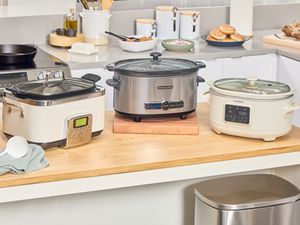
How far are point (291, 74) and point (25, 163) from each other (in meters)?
2.30

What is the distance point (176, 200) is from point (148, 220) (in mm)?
126

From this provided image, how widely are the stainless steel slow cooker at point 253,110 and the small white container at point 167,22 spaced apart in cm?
188

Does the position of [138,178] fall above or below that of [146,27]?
below

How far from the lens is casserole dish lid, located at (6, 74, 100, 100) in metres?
2.42

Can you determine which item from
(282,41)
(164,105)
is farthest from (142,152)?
(282,41)

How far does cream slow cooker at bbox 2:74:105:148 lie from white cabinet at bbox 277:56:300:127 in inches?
74.2

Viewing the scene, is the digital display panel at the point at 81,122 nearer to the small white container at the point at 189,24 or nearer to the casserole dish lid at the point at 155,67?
the casserole dish lid at the point at 155,67

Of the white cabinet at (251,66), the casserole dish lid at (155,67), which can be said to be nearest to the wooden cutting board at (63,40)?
the white cabinet at (251,66)

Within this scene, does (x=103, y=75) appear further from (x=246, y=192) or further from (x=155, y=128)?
(x=246, y=192)

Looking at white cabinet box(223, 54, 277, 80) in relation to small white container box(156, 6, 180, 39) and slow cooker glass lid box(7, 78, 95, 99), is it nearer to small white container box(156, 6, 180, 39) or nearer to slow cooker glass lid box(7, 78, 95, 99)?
small white container box(156, 6, 180, 39)

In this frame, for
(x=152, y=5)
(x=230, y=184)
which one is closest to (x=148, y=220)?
(x=230, y=184)

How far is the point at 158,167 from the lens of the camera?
7.91 feet

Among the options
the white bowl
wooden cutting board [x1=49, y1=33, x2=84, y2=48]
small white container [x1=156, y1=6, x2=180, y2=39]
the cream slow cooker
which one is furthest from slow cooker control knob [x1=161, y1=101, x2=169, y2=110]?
small white container [x1=156, y1=6, x2=180, y2=39]

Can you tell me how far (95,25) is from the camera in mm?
4246
